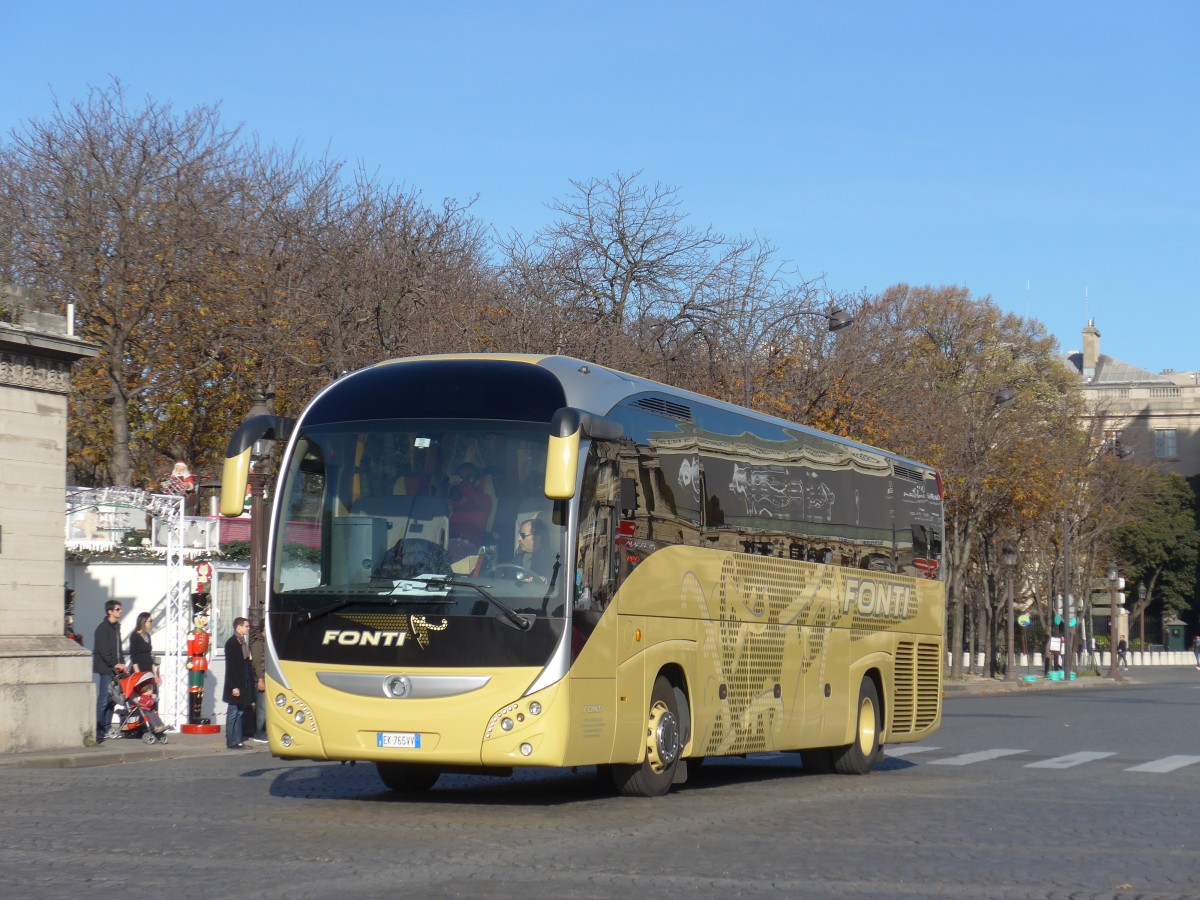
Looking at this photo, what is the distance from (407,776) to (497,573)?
9.77 feet

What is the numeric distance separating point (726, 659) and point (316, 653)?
409 cm

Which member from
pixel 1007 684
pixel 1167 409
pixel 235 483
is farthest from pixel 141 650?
pixel 1167 409

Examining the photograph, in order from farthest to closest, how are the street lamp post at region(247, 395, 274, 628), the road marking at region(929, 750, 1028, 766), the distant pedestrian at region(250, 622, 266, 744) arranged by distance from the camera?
the distant pedestrian at region(250, 622, 266, 744) < the street lamp post at region(247, 395, 274, 628) < the road marking at region(929, 750, 1028, 766)

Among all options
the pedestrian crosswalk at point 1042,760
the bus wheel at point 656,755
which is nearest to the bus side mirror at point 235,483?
the bus wheel at point 656,755

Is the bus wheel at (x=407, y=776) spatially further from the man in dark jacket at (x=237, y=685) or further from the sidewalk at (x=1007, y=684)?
the sidewalk at (x=1007, y=684)

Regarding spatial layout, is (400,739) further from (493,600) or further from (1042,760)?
(1042,760)

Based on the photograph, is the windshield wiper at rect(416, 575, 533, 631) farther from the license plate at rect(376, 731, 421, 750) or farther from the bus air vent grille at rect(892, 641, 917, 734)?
the bus air vent grille at rect(892, 641, 917, 734)

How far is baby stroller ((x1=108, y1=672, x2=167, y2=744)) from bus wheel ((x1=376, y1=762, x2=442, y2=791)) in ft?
25.5

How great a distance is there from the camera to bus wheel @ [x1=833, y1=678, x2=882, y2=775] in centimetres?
1928

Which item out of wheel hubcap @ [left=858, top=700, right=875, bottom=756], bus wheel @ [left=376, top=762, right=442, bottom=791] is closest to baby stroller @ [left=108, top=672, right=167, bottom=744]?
bus wheel @ [left=376, top=762, right=442, bottom=791]

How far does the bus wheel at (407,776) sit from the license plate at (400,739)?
1.96m

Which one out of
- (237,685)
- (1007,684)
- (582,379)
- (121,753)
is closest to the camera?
(582,379)

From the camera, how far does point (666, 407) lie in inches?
611

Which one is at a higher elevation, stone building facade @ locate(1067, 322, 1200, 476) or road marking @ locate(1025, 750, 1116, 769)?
stone building facade @ locate(1067, 322, 1200, 476)
